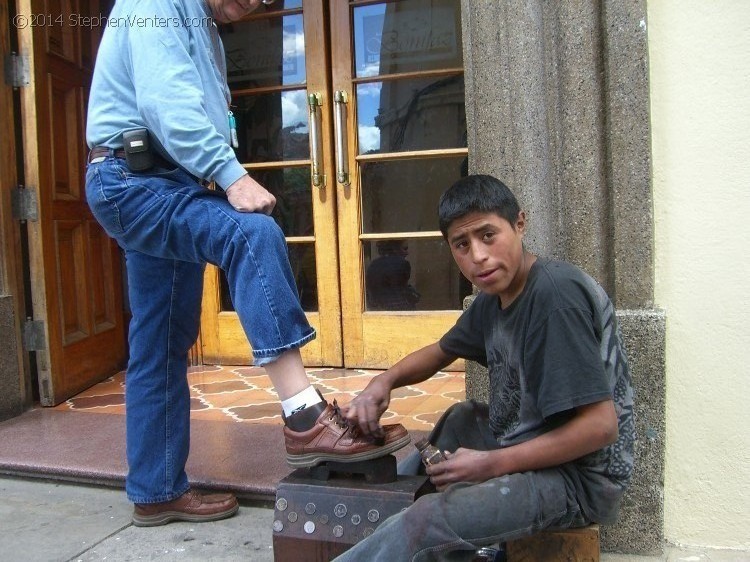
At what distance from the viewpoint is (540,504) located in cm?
173

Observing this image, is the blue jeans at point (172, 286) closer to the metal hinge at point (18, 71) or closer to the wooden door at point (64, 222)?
the wooden door at point (64, 222)

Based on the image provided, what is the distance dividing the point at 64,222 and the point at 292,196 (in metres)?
1.27

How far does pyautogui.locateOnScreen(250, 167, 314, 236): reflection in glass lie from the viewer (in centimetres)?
454

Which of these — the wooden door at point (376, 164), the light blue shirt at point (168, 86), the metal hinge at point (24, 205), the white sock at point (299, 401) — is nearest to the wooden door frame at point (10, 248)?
the metal hinge at point (24, 205)

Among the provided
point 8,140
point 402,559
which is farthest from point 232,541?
point 8,140

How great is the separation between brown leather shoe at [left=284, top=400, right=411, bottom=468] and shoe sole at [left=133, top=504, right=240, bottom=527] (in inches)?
27.4

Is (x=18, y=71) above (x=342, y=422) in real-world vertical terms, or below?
above

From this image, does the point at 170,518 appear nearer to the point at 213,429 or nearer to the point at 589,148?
the point at 213,429

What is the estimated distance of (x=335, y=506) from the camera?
1917 mm

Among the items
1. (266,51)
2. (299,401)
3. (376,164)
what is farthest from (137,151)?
(266,51)

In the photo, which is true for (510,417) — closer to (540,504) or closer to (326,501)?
(540,504)

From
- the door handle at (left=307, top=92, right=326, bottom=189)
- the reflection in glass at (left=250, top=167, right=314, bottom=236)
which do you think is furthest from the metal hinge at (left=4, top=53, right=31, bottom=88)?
the door handle at (left=307, top=92, right=326, bottom=189)

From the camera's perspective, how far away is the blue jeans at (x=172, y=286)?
78.2 inches

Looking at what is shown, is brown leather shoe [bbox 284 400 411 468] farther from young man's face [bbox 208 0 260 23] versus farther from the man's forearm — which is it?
young man's face [bbox 208 0 260 23]
